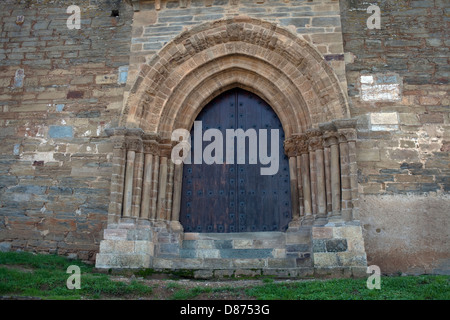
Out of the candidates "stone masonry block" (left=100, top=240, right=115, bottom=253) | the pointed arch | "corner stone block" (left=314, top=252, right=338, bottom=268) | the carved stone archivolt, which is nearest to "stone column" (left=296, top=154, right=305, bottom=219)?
the carved stone archivolt

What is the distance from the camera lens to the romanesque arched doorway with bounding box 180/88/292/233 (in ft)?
27.4

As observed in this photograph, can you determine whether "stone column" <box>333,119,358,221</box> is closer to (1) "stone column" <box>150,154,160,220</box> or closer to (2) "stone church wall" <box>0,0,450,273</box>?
(2) "stone church wall" <box>0,0,450,273</box>

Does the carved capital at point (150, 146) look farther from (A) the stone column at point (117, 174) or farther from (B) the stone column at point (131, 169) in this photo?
(A) the stone column at point (117, 174)

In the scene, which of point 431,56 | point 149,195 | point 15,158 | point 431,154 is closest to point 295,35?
point 431,56

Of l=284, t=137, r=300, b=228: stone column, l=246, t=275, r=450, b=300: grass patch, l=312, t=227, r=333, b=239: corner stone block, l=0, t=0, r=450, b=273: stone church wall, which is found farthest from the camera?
l=284, t=137, r=300, b=228: stone column

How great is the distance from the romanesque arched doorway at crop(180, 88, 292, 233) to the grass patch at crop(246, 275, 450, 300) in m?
2.53

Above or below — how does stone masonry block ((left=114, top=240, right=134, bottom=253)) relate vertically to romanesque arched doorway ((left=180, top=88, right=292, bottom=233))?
below

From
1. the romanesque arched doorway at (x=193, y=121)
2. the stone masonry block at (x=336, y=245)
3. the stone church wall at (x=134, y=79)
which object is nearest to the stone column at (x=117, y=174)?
the romanesque arched doorway at (x=193, y=121)

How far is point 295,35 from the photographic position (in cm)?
827

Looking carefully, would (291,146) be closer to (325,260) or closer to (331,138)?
(331,138)

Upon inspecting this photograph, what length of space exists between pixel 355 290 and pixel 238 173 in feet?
11.8

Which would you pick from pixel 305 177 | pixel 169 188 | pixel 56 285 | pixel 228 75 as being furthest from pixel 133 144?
pixel 305 177

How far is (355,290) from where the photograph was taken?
5520 mm

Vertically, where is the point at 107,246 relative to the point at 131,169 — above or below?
below
